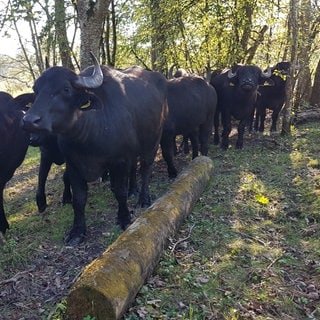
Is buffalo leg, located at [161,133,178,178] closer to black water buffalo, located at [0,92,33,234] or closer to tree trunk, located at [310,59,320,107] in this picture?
black water buffalo, located at [0,92,33,234]

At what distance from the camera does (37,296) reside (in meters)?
4.77

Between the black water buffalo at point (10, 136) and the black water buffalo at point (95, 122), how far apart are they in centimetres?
93

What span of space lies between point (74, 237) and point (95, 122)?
1625 millimetres

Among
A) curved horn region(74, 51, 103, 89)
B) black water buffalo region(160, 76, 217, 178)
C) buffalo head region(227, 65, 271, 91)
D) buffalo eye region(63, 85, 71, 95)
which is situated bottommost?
black water buffalo region(160, 76, 217, 178)

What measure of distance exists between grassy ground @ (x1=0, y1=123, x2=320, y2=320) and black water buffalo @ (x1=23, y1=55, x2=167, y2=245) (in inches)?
28.8

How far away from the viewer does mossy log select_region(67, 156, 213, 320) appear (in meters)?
3.87

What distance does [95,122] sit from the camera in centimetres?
601

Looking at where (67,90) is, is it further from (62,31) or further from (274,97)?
(274,97)

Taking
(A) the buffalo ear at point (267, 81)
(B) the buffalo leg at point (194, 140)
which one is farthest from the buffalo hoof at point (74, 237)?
(A) the buffalo ear at point (267, 81)

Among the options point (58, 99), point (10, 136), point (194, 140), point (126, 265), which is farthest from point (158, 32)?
point (126, 265)

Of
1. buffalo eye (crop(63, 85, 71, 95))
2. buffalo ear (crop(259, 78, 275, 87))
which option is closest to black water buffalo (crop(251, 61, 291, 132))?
buffalo ear (crop(259, 78, 275, 87))

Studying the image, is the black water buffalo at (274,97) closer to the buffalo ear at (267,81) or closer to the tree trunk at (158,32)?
the buffalo ear at (267,81)

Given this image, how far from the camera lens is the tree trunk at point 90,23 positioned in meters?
8.84

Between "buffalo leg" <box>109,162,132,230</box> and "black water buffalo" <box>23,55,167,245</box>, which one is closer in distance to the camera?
"black water buffalo" <box>23,55,167,245</box>
